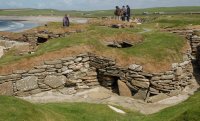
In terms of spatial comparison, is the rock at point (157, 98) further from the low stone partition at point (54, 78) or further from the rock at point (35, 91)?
the rock at point (35, 91)

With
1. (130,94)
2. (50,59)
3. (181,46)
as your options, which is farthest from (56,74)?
(181,46)

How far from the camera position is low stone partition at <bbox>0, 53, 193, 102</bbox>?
23.2 meters

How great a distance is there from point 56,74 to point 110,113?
315 inches

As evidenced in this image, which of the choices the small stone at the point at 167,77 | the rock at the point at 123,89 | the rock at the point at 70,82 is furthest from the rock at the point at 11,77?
the small stone at the point at 167,77

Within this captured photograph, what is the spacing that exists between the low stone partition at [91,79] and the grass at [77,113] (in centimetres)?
625

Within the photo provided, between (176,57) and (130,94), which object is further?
(176,57)

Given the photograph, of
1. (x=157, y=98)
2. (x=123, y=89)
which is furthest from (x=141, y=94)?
(x=123, y=89)

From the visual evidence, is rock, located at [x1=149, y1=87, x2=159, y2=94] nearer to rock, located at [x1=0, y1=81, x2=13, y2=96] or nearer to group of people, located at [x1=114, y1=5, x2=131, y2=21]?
rock, located at [x1=0, y1=81, x2=13, y2=96]

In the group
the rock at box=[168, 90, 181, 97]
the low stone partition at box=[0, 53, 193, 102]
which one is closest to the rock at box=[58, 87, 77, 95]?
the low stone partition at box=[0, 53, 193, 102]

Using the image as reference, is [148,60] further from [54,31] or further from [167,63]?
[54,31]

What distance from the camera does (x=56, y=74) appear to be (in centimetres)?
2420

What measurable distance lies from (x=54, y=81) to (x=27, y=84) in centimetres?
189

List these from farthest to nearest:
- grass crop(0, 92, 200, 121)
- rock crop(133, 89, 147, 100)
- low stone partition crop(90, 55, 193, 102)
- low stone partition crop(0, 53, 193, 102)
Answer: low stone partition crop(90, 55, 193, 102)
rock crop(133, 89, 147, 100)
low stone partition crop(0, 53, 193, 102)
grass crop(0, 92, 200, 121)

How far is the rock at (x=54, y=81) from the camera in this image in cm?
2394
